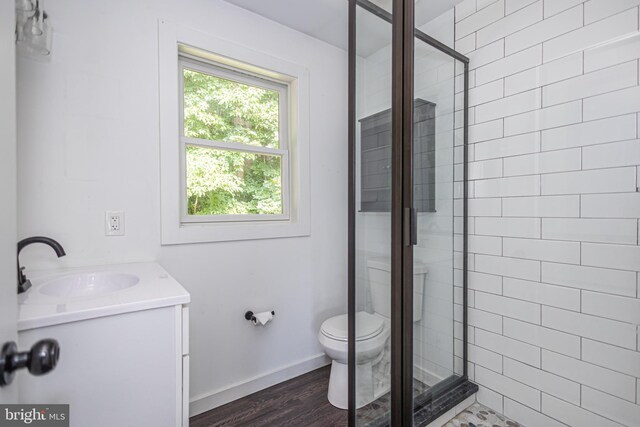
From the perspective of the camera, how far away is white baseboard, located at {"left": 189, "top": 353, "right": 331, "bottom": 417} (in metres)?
1.69

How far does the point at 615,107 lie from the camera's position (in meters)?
0.90

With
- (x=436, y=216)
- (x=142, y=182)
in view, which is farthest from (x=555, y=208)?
(x=142, y=182)

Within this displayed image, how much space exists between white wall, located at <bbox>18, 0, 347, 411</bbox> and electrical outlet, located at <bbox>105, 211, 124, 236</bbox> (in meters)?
0.02

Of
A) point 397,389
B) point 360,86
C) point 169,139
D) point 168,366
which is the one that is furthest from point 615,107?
point 169,139

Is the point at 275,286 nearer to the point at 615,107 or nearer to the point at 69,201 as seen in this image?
the point at 69,201

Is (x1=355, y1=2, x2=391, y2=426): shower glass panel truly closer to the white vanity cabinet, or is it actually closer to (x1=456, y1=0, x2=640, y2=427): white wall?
(x1=456, y1=0, x2=640, y2=427): white wall

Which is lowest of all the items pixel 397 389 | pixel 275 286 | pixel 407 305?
pixel 397 389

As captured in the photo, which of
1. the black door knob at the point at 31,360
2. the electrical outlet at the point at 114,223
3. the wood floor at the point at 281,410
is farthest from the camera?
the wood floor at the point at 281,410

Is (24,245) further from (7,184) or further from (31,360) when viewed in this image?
(31,360)

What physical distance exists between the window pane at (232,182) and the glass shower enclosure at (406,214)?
0.84 m

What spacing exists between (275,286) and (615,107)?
1822 mm

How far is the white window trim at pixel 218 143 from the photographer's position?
5.30ft

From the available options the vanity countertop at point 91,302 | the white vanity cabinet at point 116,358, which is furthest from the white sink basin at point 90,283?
the white vanity cabinet at point 116,358

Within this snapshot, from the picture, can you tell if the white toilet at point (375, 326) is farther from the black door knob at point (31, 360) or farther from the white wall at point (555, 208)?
the black door knob at point (31, 360)
